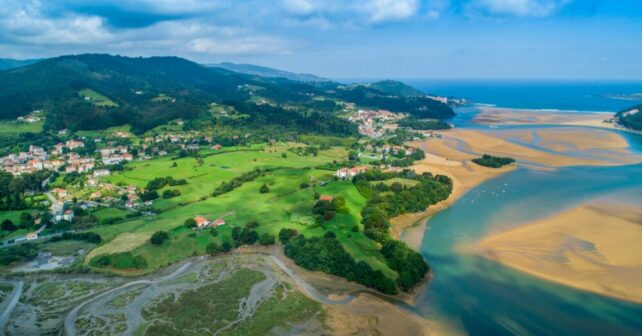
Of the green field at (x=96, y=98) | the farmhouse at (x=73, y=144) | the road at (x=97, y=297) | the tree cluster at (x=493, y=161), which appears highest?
the green field at (x=96, y=98)

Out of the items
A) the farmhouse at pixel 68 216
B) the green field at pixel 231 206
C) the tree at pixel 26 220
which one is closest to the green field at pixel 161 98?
the green field at pixel 231 206

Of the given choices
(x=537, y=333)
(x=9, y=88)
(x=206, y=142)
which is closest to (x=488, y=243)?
(x=537, y=333)

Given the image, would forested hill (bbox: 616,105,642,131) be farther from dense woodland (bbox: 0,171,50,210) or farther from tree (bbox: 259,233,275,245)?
dense woodland (bbox: 0,171,50,210)

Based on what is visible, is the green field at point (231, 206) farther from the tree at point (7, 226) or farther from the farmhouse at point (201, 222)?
→ the tree at point (7, 226)

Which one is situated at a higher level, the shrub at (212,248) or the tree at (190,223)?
the tree at (190,223)

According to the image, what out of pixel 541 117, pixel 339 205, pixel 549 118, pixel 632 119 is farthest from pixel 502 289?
pixel 541 117

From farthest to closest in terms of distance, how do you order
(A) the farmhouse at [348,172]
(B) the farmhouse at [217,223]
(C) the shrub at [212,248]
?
1. (A) the farmhouse at [348,172]
2. (B) the farmhouse at [217,223]
3. (C) the shrub at [212,248]
